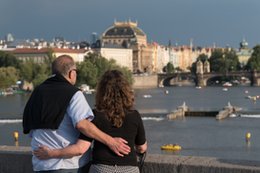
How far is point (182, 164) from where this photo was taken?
4348 mm

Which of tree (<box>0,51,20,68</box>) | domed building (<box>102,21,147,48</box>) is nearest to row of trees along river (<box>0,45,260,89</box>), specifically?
tree (<box>0,51,20,68</box>)

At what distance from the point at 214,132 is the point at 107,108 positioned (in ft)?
Result: 84.1

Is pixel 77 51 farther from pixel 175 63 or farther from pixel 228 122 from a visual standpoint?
pixel 228 122

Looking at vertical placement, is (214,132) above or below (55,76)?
below

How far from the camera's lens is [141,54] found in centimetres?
13375

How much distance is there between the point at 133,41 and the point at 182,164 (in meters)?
131

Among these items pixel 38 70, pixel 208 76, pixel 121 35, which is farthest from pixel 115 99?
pixel 121 35

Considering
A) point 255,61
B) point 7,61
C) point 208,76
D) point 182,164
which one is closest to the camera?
point 182,164

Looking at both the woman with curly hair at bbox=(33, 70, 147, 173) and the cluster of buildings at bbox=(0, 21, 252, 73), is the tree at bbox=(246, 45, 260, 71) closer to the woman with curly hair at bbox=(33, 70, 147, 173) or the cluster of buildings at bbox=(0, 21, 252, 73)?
the cluster of buildings at bbox=(0, 21, 252, 73)

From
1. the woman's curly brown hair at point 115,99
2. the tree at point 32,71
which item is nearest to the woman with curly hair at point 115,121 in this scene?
the woman's curly brown hair at point 115,99

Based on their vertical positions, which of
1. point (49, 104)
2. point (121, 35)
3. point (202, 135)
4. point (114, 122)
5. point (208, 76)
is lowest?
point (208, 76)

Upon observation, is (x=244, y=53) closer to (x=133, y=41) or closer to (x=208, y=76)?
(x=133, y=41)

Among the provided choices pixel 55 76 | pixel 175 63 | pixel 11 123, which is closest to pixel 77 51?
pixel 175 63

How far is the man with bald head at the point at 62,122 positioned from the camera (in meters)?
3.65
